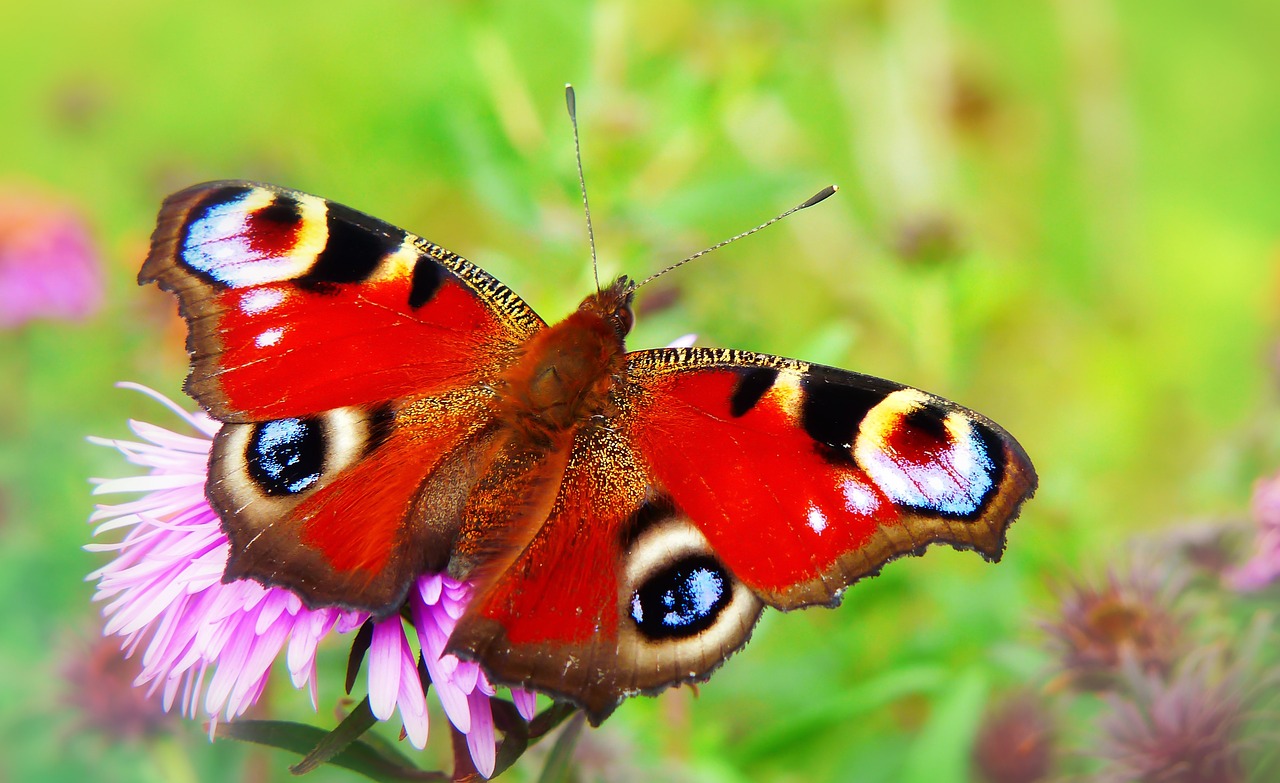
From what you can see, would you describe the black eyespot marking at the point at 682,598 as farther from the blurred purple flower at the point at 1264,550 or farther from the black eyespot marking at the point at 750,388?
the blurred purple flower at the point at 1264,550

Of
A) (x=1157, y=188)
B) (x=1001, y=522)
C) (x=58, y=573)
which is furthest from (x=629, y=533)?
(x=1157, y=188)

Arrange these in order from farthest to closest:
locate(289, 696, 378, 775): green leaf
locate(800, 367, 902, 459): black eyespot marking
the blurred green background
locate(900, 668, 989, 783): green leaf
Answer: the blurred green background, locate(900, 668, 989, 783): green leaf, locate(800, 367, 902, 459): black eyespot marking, locate(289, 696, 378, 775): green leaf

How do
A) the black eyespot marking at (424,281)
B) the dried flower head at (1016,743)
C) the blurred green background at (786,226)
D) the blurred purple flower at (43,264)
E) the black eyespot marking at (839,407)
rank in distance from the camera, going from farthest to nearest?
1. the blurred purple flower at (43,264)
2. the blurred green background at (786,226)
3. the dried flower head at (1016,743)
4. the black eyespot marking at (424,281)
5. the black eyespot marking at (839,407)

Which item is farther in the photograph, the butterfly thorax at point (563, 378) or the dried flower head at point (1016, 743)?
the dried flower head at point (1016, 743)

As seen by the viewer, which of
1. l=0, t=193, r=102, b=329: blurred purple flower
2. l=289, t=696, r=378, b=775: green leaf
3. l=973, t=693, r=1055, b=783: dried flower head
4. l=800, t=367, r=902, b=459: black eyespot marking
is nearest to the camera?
l=289, t=696, r=378, b=775: green leaf

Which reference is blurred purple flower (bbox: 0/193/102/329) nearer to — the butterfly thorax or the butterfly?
the butterfly

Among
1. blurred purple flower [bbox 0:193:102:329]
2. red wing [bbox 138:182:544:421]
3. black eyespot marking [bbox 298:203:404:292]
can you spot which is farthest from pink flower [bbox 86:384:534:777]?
blurred purple flower [bbox 0:193:102:329]

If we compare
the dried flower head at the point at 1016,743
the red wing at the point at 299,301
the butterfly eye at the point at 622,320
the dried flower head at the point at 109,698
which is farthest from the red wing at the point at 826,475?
the dried flower head at the point at 109,698
